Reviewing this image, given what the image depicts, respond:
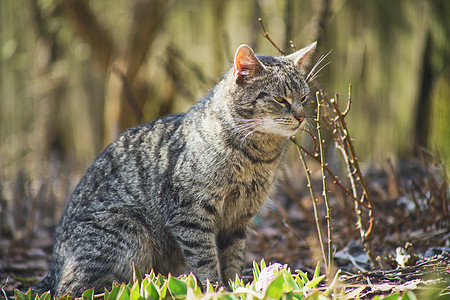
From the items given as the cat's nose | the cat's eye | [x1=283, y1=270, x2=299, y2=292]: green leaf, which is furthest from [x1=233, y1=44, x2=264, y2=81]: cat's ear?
[x1=283, y1=270, x2=299, y2=292]: green leaf

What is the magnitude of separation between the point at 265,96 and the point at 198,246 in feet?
3.35

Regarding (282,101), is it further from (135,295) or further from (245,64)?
(135,295)

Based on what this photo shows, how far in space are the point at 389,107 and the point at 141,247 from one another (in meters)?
4.49

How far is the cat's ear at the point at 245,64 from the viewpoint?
2.88 meters

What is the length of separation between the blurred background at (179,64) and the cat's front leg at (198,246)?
4.11ft

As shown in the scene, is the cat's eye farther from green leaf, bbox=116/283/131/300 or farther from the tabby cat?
green leaf, bbox=116/283/131/300

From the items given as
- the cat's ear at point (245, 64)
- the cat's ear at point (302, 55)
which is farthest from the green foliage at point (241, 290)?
the cat's ear at point (302, 55)

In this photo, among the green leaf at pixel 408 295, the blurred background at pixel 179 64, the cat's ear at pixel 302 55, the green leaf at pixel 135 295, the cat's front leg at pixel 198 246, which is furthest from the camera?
the blurred background at pixel 179 64

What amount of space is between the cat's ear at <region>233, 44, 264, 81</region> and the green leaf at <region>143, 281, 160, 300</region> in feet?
4.67

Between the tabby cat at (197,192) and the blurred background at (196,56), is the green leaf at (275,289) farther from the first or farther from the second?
the blurred background at (196,56)

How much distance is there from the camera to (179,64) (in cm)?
778

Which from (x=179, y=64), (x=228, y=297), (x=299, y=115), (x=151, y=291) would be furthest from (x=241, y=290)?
(x=179, y=64)

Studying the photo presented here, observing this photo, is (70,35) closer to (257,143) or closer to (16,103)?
(16,103)

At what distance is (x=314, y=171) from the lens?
6453mm
